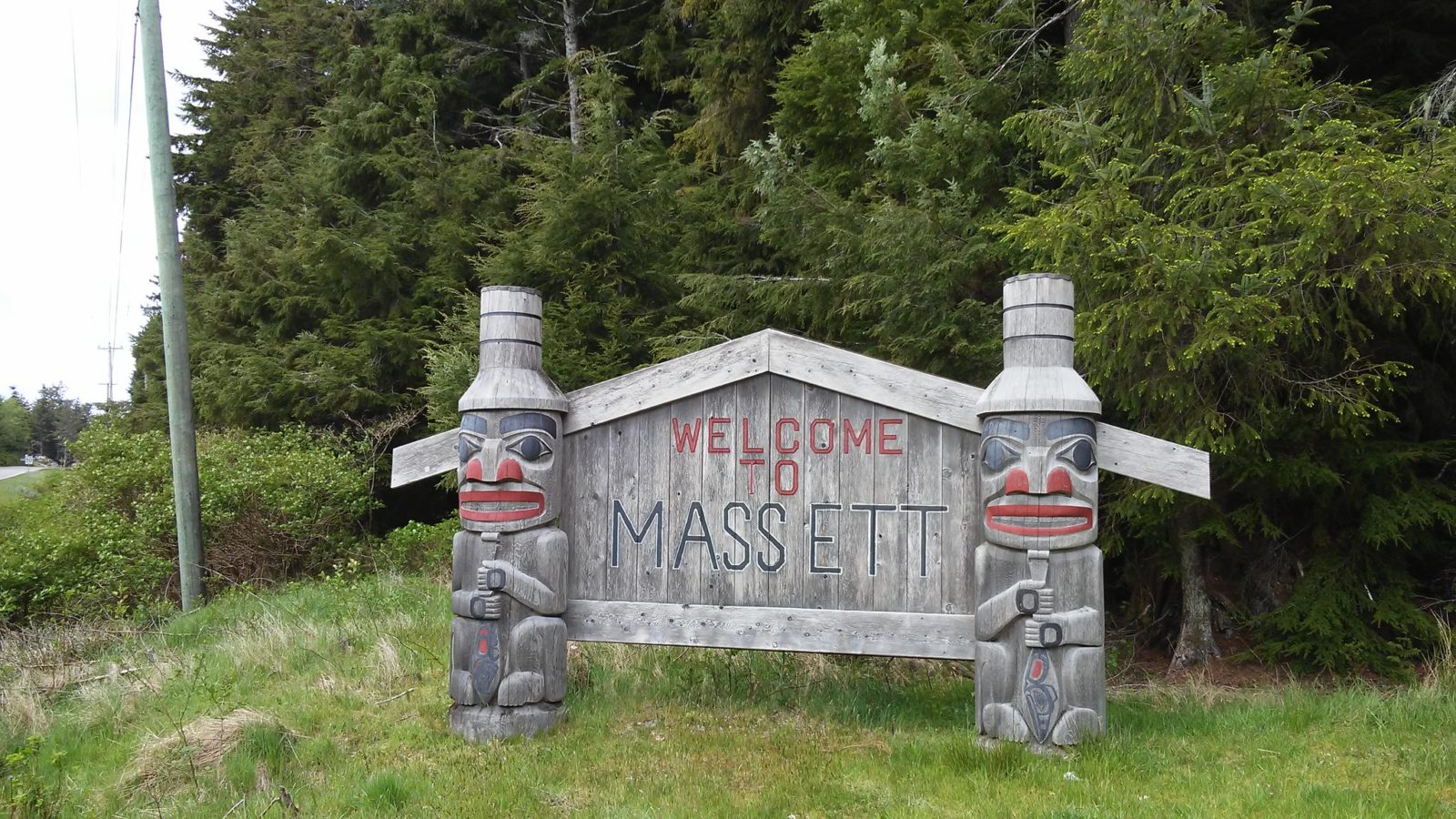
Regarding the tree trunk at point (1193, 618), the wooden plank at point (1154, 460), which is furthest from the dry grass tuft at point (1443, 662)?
the wooden plank at point (1154, 460)

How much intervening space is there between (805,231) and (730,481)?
4738mm

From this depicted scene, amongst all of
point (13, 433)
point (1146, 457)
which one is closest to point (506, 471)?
point (1146, 457)

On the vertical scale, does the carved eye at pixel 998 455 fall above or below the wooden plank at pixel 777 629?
above

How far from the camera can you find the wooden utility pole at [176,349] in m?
9.48

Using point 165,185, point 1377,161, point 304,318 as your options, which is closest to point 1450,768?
point 1377,161

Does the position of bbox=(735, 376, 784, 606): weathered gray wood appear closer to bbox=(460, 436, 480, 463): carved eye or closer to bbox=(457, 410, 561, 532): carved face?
bbox=(457, 410, 561, 532): carved face

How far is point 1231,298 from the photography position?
592cm

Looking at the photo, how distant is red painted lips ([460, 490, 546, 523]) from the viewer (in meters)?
5.52

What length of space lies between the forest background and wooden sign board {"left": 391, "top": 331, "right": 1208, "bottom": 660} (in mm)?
1885

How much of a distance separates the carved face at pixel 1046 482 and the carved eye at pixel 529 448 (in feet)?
8.26

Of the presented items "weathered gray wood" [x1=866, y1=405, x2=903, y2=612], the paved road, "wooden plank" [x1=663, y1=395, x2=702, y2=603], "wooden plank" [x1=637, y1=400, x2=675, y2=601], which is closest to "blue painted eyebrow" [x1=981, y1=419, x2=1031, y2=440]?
"weathered gray wood" [x1=866, y1=405, x2=903, y2=612]

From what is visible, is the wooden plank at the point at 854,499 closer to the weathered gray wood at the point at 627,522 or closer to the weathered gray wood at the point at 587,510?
the weathered gray wood at the point at 627,522

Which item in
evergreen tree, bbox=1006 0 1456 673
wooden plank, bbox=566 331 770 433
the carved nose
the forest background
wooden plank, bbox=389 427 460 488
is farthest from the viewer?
the forest background

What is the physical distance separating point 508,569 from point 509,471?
1.80ft
